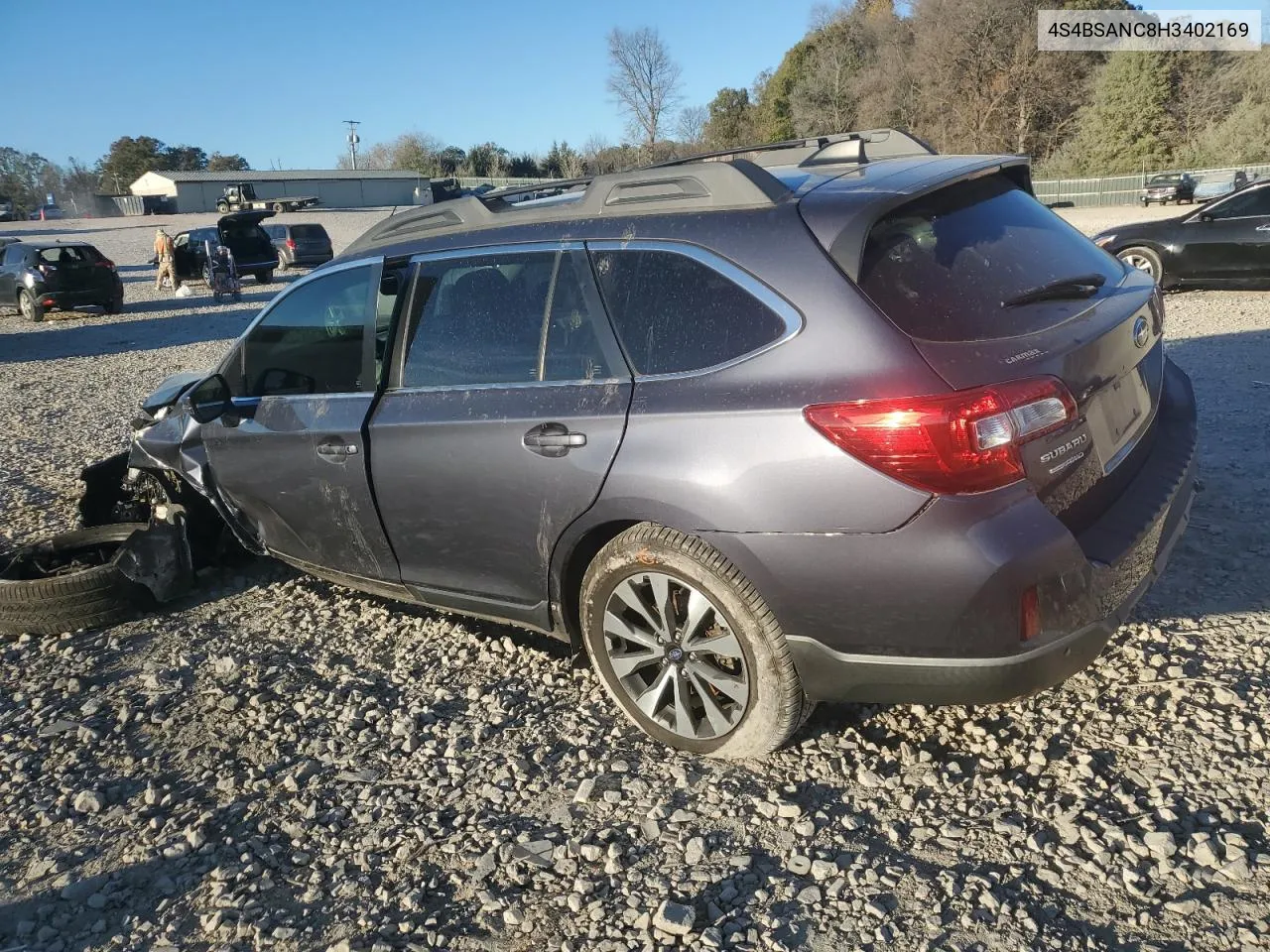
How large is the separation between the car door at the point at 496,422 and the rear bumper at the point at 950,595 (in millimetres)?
670

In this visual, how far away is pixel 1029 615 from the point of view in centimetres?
247

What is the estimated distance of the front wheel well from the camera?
10.1 ft

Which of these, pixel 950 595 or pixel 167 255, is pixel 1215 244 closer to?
A: pixel 950 595

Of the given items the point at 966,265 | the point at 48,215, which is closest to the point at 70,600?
the point at 966,265

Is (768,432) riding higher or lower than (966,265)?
lower

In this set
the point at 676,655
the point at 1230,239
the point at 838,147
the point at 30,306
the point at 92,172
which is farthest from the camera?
the point at 92,172

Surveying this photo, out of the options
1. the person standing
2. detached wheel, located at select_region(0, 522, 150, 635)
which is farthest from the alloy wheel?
the person standing

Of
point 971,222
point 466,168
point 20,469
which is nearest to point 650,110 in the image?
point 466,168

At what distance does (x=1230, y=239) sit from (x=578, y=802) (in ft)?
38.5

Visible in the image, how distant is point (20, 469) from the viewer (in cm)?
764

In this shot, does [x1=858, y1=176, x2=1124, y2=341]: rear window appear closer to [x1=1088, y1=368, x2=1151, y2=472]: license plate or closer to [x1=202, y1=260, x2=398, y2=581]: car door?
[x1=1088, y1=368, x2=1151, y2=472]: license plate

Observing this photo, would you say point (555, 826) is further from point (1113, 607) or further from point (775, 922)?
point (1113, 607)

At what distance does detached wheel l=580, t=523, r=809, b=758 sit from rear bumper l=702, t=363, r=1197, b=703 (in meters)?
0.10

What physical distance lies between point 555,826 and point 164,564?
111 inches
